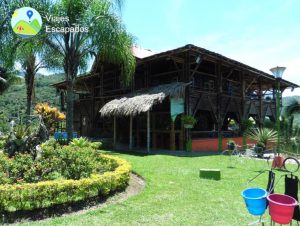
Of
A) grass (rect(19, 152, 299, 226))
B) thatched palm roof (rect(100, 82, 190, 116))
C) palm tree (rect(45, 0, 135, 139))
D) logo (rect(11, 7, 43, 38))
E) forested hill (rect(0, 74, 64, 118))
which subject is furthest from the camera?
forested hill (rect(0, 74, 64, 118))

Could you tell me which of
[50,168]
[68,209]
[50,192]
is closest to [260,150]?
[50,168]

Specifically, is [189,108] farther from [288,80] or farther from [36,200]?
[288,80]

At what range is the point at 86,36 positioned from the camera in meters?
12.3

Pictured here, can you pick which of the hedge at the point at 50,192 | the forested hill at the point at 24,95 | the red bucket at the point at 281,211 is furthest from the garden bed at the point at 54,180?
the forested hill at the point at 24,95

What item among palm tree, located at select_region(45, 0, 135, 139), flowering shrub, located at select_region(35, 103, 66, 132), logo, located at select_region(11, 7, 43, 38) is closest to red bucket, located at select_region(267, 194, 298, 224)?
palm tree, located at select_region(45, 0, 135, 139)

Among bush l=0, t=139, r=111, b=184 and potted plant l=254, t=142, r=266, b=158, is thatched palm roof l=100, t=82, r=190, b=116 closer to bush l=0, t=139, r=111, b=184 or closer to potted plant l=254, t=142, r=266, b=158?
potted plant l=254, t=142, r=266, b=158

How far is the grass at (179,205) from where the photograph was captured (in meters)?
4.45

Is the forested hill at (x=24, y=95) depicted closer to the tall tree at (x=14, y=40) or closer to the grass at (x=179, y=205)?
the tall tree at (x=14, y=40)

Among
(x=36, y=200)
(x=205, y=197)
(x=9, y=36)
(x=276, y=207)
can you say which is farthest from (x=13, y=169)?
(x=9, y=36)

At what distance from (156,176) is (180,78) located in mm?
8949

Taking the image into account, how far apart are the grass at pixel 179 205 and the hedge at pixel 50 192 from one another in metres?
0.46

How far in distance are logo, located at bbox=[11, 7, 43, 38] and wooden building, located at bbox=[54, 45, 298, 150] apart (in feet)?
18.4

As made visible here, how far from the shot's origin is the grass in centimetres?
445

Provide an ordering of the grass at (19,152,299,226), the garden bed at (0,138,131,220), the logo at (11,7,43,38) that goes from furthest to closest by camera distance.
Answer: the logo at (11,7,43,38) → the garden bed at (0,138,131,220) → the grass at (19,152,299,226)
